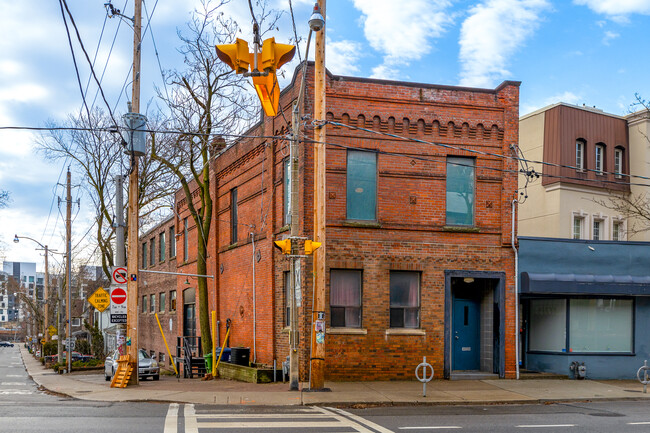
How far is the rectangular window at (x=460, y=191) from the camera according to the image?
752 inches

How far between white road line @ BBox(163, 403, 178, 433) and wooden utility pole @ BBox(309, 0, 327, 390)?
347 centimetres

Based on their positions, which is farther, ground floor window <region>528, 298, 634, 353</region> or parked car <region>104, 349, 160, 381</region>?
parked car <region>104, 349, 160, 381</region>

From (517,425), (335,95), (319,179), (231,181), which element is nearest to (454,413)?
(517,425)

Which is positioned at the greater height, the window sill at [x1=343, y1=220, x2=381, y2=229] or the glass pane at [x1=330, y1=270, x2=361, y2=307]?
the window sill at [x1=343, y1=220, x2=381, y2=229]

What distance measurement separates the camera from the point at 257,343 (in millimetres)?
21469


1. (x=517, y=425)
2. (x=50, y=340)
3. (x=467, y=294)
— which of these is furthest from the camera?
(x=50, y=340)

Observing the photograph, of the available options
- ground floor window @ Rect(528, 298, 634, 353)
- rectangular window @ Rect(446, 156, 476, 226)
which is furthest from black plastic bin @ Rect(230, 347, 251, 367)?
ground floor window @ Rect(528, 298, 634, 353)

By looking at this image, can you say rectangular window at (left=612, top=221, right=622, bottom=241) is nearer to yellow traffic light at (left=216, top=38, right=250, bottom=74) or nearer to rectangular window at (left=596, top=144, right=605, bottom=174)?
rectangular window at (left=596, top=144, right=605, bottom=174)

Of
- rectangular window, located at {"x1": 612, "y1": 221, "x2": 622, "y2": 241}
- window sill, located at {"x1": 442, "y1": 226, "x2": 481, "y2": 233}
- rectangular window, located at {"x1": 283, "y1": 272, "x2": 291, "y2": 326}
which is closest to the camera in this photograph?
window sill, located at {"x1": 442, "y1": 226, "x2": 481, "y2": 233}

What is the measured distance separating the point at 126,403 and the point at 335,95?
9.74 m

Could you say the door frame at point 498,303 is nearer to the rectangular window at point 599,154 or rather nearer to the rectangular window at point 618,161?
the rectangular window at point 599,154

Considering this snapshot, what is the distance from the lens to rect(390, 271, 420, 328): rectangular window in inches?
730

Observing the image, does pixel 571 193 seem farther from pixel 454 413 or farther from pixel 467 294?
pixel 454 413

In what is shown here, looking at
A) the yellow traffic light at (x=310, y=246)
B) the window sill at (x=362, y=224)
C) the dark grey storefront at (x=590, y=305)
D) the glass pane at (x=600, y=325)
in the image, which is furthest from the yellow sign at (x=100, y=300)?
the glass pane at (x=600, y=325)
